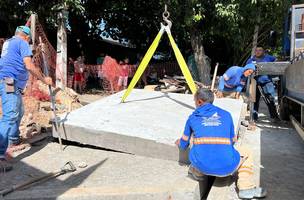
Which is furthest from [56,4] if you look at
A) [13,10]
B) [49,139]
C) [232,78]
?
[49,139]

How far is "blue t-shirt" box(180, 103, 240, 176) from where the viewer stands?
415cm

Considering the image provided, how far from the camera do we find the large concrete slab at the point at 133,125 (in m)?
5.41

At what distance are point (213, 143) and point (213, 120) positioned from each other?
23cm

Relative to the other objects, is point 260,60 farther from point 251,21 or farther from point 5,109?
point 251,21

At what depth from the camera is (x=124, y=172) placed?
485 cm

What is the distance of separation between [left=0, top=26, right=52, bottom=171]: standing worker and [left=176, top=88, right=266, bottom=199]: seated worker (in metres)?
2.06

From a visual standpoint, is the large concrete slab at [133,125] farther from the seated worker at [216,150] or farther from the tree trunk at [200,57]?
the tree trunk at [200,57]

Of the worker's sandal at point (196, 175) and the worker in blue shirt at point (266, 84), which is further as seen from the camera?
the worker in blue shirt at point (266, 84)

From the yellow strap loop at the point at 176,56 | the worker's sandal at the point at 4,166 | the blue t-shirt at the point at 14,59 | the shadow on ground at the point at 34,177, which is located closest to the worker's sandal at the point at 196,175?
the shadow on ground at the point at 34,177

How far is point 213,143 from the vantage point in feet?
13.7

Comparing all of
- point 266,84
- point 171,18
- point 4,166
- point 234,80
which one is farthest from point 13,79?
point 171,18

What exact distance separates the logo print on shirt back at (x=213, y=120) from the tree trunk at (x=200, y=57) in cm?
1158

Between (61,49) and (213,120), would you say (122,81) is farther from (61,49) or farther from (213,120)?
(213,120)

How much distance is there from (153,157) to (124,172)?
0.66 metres
